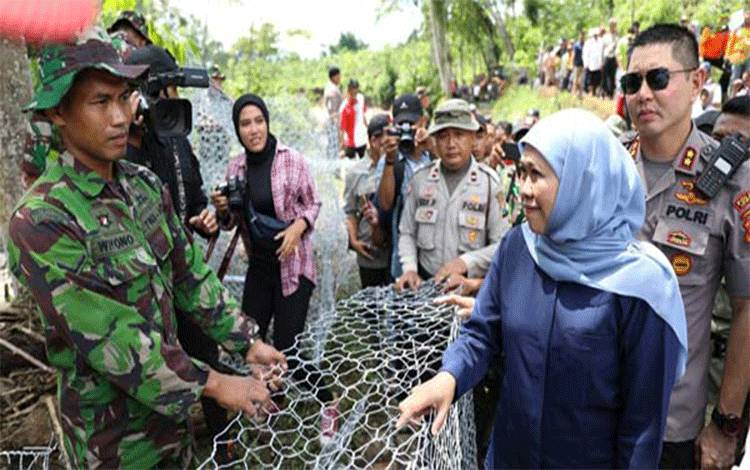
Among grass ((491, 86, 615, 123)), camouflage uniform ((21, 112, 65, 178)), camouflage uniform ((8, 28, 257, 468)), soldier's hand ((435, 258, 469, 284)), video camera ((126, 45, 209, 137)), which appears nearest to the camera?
camouflage uniform ((8, 28, 257, 468))

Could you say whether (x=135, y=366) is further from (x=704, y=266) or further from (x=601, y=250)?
(x=704, y=266)

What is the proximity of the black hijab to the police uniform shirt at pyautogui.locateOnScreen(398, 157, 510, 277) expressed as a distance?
78cm

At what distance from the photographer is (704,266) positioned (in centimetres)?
158

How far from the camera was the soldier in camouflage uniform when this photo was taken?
1.19 metres

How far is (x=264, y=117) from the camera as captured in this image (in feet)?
8.92

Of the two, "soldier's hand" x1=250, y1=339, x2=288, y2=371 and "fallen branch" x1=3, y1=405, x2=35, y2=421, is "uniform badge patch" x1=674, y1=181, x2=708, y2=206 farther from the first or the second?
"fallen branch" x1=3, y1=405, x2=35, y2=421

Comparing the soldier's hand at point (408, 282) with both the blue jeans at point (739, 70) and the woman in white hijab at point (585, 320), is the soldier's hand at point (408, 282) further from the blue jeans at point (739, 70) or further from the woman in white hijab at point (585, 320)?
the blue jeans at point (739, 70)

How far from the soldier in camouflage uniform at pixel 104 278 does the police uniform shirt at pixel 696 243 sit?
120cm

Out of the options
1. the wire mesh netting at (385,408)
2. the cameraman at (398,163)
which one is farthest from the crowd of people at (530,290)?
the cameraman at (398,163)

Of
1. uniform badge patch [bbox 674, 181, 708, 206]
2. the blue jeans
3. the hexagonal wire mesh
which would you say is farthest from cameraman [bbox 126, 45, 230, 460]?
the blue jeans

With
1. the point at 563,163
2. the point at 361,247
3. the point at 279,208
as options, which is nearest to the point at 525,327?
the point at 563,163

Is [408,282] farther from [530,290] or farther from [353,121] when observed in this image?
[353,121]

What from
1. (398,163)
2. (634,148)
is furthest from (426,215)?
(634,148)

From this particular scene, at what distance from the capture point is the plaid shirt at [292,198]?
2.75 metres
